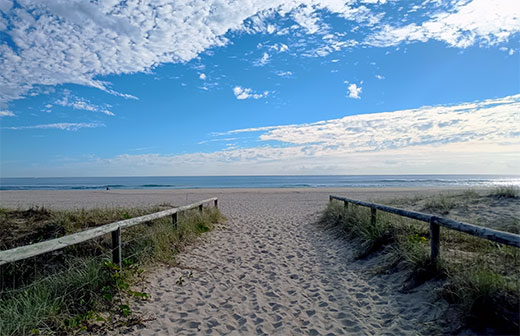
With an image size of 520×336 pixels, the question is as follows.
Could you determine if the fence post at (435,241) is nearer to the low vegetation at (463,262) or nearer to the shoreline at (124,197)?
the low vegetation at (463,262)

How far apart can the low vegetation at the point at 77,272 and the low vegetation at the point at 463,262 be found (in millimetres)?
3880

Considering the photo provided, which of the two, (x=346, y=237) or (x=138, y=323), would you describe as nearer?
(x=138, y=323)

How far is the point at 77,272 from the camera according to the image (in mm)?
4691

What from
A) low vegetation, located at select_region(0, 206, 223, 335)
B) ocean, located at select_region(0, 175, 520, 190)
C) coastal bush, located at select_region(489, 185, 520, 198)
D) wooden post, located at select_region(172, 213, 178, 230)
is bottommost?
ocean, located at select_region(0, 175, 520, 190)

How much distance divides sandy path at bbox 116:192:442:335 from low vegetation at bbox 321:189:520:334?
409 mm

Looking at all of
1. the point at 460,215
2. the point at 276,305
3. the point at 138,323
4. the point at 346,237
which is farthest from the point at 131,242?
the point at 460,215

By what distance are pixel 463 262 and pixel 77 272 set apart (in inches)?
218

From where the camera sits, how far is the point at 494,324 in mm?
3170

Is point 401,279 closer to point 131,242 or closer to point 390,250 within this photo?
point 390,250

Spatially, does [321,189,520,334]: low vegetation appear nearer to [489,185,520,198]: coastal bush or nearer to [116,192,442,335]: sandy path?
[116,192,442,335]: sandy path

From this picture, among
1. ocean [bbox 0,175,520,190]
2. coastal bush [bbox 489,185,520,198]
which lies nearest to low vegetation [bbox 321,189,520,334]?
coastal bush [bbox 489,185,520,198]

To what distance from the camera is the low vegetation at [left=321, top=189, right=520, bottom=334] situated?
326 cm

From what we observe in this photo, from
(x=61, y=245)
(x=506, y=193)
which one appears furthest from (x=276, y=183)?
(x=61, y=245)

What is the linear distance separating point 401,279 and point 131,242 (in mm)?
5212
